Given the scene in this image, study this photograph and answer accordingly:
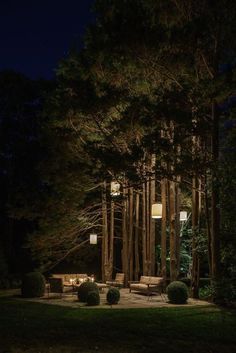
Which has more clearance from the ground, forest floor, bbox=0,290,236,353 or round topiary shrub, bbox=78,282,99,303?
round topiary shrub, bbox=78,282,99,303

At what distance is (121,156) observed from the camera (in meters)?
11.7

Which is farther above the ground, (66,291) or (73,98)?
(73,98)

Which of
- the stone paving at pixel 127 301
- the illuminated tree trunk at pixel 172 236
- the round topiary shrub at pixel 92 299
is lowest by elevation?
the stone paving at pixel 127 301

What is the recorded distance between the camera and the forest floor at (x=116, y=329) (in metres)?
7.80

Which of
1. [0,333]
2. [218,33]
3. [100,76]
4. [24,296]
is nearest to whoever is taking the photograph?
[0,333]

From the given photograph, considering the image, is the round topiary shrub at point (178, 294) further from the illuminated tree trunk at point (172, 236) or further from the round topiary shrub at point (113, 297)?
the illuminated tree trunk at point (172, 236)

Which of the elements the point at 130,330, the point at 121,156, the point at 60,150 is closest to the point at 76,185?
the point at 60,150

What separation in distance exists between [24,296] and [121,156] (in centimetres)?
623

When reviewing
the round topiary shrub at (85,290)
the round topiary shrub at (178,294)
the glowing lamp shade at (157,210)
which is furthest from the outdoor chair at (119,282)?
the round topiary shrub at (178,294)

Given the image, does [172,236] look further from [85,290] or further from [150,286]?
[85,290]

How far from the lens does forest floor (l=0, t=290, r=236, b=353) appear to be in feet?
25.6

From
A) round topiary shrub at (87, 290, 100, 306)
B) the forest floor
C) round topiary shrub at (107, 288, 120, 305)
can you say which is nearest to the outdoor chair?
round topiary shrub at (107, 288, 120, 305)

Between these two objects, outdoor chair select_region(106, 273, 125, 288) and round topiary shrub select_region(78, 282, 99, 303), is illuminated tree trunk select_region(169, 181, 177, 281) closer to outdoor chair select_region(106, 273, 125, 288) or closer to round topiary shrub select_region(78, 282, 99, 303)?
outdoor chair select_region(106, 273, 125, 288)

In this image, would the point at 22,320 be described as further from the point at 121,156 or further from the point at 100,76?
the point at 100,76
